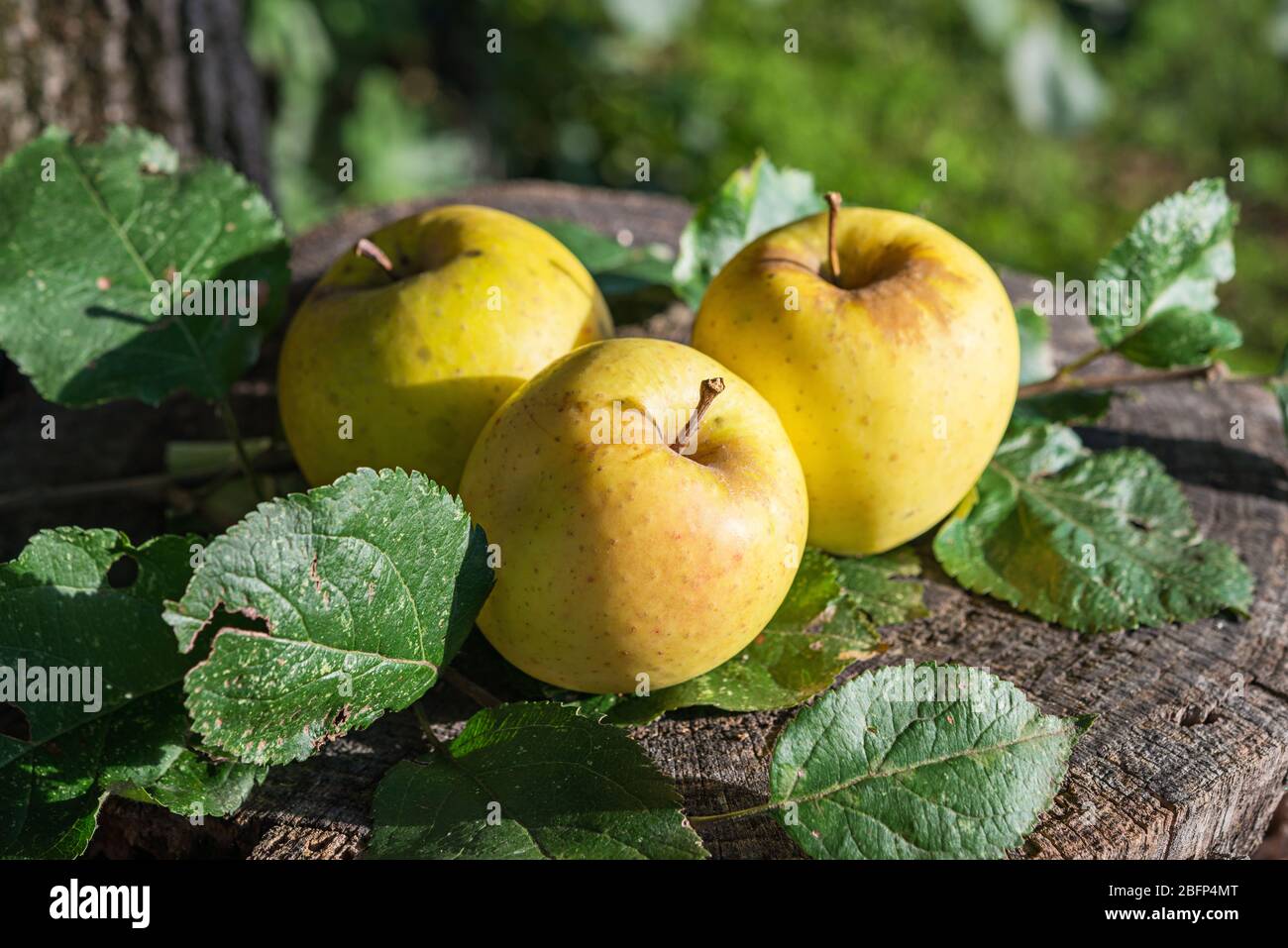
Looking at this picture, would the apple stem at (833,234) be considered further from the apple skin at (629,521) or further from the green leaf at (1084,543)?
the green leaf at (1084,543)

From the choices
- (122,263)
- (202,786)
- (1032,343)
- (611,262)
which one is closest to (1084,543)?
(1032,343)

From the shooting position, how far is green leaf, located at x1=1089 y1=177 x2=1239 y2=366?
5.01 ft

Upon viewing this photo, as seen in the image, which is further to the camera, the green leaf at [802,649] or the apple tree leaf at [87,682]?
the green leaf at [802,649]

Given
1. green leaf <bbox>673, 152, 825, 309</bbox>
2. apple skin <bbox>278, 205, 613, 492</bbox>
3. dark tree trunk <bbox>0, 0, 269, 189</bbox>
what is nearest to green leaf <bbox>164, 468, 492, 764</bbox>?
apple skin <bbox>278, 205, 613, 492</bbox>

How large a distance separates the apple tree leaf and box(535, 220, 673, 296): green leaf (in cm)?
73

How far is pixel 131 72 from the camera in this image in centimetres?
200

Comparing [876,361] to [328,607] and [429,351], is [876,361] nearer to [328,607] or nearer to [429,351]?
[429,351]

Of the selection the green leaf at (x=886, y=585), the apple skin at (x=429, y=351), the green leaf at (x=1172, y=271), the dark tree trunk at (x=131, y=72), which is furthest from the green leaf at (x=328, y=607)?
the dark tree trunk at (x=131, y=72)

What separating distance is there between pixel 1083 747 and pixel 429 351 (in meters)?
0.78

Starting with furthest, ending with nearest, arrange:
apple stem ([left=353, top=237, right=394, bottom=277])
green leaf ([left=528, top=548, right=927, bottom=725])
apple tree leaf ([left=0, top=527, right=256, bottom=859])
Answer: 1. apple stem ([left=353, top=237, right=394, bottom=277])
2. green leaf ([left=528, top=548, right=927, bottom=725])
3. apple tree leaf ([left=0, top=527, right=256, bottom=859])

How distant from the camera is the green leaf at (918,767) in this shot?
3.37ft

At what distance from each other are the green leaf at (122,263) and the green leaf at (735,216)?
0.54 metres

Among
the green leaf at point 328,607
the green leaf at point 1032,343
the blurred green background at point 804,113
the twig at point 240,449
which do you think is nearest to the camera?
the green leaf at point 328,607

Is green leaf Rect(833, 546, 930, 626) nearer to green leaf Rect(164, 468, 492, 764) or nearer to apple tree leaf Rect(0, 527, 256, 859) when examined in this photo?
green leaf Rect(164, 468, 492, 764)
